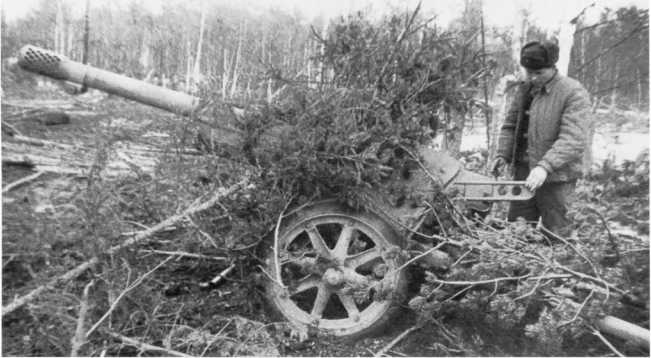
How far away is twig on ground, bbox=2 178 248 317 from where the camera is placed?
105 inches

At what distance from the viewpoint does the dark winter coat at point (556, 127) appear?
320cm

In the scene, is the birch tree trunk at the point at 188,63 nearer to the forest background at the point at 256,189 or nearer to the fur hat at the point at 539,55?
the forest background at the point at 256,189

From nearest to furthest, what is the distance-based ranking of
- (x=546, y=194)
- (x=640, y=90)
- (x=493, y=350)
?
(x=493, y=350) < (x=640, y=90) < (x=546, y=194)

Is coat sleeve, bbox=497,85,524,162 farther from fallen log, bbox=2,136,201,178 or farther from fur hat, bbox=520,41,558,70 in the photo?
fallen log, bbox=2,136,201,178

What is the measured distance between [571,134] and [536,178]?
449mm

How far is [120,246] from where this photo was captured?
9.80 feet

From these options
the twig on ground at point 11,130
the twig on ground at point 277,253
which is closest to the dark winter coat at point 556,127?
the twig on ground at point 277,253

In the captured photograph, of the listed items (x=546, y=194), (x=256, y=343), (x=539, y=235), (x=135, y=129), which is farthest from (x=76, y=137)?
(x=546, y=194)

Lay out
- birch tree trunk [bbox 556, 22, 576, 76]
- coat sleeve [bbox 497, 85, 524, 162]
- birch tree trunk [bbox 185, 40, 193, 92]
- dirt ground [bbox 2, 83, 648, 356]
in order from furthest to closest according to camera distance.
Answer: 1. birch tree trunk [bbox 185, 40, 193, 92]
2. birch tree trunk [bbox 556, 22, 576, 76]
3. coat sleeve [bbox 497, 85, 524, 162]
4. dirt ground [bbox 2, 83, 648, 356]

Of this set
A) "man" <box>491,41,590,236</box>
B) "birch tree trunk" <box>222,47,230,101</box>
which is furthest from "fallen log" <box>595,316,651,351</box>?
"birch tree trunk" <box>222,47,230,101</box>

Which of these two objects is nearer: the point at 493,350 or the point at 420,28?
the point at 493,350

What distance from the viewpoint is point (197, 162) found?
3.28m

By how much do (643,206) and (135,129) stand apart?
333cm

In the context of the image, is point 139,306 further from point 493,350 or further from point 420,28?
point 420,28
